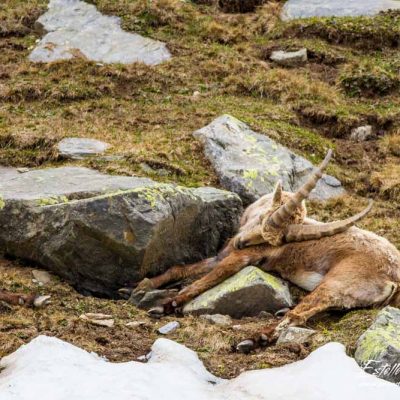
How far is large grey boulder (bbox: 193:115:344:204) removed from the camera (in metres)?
12.9

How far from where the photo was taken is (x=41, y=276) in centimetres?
967

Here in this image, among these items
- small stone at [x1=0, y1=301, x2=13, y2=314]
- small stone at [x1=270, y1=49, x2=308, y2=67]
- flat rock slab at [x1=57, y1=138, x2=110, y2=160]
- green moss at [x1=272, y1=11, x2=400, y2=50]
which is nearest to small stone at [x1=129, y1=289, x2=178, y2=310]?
small stone at [x1=0, y1=301, x2=13, y2=314]

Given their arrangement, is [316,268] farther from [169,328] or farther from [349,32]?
[349,32]

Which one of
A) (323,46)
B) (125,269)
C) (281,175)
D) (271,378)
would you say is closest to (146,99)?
(281,175)

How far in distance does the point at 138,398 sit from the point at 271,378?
143 centimetres

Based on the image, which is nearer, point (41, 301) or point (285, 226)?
point (41, 301)

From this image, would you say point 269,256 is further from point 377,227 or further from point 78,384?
point 78,384

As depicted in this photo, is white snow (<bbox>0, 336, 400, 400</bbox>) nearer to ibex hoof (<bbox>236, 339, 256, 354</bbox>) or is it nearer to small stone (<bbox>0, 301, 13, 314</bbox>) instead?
ibex hoof (<bbox>236, 339, 256, 354</bbox>)

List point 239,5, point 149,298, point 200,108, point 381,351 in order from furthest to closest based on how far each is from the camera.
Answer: point 239,5 < point 200,108 < point 149,298 < point 381,351

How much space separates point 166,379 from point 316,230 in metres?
4.21

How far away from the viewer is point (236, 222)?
1138 cm

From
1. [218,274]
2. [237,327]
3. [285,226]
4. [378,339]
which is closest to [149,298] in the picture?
[218,274]

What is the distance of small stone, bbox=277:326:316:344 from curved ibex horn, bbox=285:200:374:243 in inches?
83.3

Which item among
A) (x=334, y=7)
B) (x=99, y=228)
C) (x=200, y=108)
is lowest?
(x=334, y=7)
